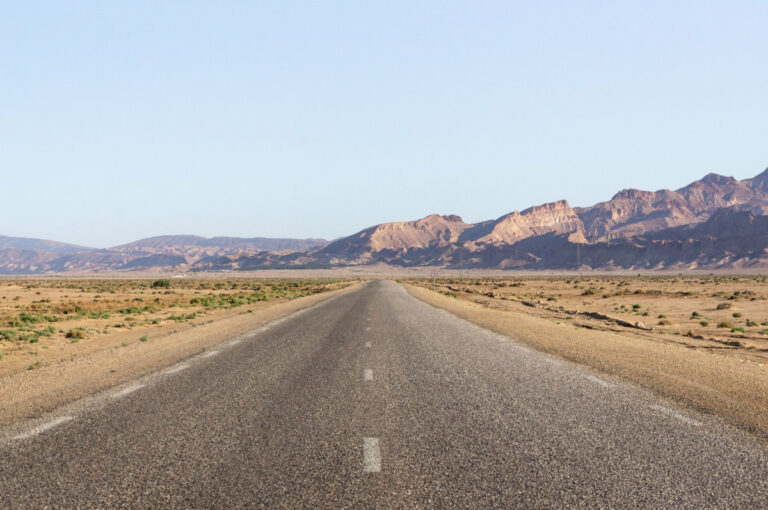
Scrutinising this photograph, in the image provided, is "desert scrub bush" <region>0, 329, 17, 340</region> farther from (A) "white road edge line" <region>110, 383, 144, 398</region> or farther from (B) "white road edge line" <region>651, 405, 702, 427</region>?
(B) "white road edge line" <region>651, 405, 702, 427</region>

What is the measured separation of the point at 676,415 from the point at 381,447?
424 cm

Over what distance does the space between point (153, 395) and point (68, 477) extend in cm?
403

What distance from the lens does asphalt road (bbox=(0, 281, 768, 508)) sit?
498 cm

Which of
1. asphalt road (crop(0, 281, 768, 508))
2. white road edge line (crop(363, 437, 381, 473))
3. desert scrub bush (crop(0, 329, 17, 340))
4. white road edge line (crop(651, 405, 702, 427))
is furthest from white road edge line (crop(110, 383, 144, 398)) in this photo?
desert scrub bush (crop(0, 329, 17, 340))

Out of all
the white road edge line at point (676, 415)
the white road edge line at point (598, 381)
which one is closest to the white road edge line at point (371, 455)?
the white road edge line at point (676, 415)

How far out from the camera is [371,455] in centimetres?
602

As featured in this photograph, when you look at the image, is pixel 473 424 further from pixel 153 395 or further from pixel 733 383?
pixel 733 383

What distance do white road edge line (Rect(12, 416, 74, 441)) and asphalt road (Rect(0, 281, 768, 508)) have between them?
3 centimetres

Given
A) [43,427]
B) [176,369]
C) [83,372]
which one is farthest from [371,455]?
[83,372]

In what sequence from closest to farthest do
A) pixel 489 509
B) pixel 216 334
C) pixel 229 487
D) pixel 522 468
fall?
pixel 489 509 → pixel 229 487 → pixel 522 468 → pixel 216 334

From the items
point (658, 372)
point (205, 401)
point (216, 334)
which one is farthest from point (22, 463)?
point (216, 334)

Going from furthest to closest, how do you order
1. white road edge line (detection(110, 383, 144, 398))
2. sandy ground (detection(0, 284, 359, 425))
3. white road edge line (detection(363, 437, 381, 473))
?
white road edge line (detection(110, 383, 144, 398))
sandy ground (detection(0, 284, 359, 425))
white road edge line (detection(363, 437, 381, 473))

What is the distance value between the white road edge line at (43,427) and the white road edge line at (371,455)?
4.06 m

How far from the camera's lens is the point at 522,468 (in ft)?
18.3
